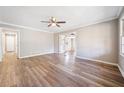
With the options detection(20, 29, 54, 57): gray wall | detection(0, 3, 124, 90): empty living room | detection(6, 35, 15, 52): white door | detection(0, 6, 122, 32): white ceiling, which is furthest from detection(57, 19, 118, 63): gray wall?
detection(6, 35, 15, 52): white door

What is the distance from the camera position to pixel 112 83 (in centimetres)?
260

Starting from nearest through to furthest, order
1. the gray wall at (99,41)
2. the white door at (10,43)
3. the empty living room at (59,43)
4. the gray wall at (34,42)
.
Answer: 1. the empty living room at (59,43)
2. the gray wall at (99,41)
3. the gray wall at (34,42)
4. the white door at (10,43)

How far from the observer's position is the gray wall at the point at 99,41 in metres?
4.50

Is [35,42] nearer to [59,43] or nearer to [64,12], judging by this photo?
[59,43]

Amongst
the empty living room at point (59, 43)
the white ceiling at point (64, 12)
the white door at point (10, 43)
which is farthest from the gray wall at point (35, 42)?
the white door at point (10, 43)

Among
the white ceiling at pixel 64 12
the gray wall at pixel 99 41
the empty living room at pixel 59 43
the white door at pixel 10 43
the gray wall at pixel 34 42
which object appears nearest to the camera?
the empty living room at pixel 59 43

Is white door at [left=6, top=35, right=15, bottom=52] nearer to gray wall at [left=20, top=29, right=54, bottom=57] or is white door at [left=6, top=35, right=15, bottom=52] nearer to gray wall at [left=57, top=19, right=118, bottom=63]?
gray wall at [left=20, top=29, right=54, bottom=57]

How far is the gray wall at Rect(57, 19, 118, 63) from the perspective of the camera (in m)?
4.50

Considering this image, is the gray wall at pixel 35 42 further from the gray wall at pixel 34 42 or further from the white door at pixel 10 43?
the white door at pixel 10 43

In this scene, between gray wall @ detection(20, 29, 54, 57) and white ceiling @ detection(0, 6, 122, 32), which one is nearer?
white ceiling @ detection(0, 6, 122, 32)

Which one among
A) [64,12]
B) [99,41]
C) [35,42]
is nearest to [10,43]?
[35,42]

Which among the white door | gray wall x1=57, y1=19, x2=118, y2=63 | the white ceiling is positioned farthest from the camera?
the white door
